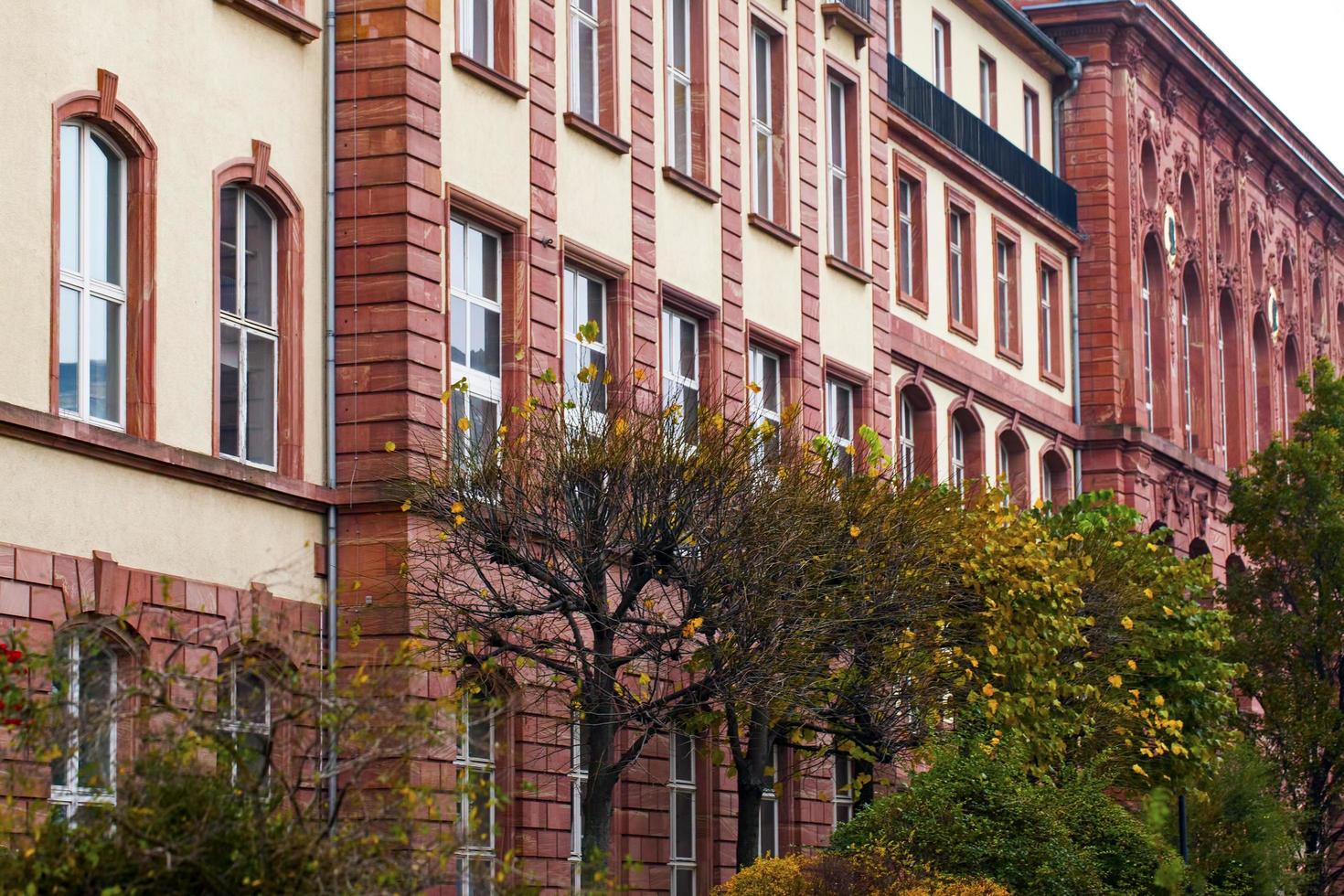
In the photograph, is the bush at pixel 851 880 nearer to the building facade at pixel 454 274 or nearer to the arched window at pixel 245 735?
the building facade at pixel 454 274

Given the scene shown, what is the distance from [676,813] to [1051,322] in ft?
68.1

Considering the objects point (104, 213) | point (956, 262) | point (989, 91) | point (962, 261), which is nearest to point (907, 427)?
point (956, 262)

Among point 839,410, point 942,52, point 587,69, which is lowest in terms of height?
point 839,410

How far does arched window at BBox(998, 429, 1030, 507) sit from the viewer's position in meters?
46.2

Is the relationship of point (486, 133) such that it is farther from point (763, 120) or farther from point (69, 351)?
point (763, 120)

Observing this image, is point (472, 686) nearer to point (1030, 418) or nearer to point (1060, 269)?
point (1030, 418)

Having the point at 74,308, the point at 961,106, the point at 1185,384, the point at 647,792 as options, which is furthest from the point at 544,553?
the point at 1185,384

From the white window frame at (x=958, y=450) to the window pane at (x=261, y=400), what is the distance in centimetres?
2009

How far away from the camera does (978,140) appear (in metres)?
45.9

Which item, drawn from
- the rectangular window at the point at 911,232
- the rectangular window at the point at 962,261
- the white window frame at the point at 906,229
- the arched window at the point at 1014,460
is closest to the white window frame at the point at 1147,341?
the arched window at the point at 1014,460

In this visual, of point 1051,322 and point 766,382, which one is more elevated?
point 1051,322

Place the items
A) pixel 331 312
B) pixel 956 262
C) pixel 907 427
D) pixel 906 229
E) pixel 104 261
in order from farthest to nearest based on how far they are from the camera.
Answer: pixel 956 262 < pixel 906 229 < pixel 907 427 < pixel 331 312 < pixel 104 261

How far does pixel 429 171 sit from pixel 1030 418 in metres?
22.5

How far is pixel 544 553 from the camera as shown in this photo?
23.8m
